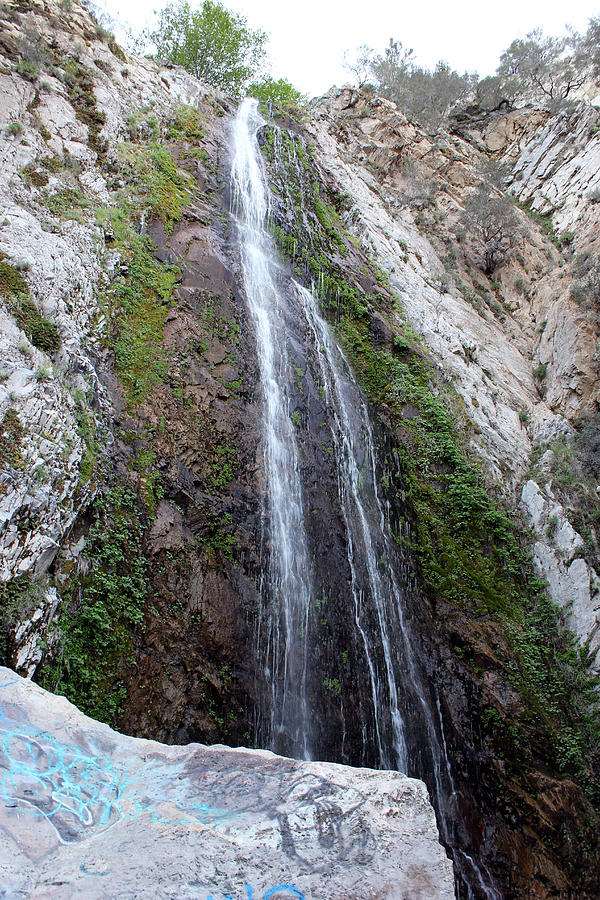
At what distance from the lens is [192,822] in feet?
9.87

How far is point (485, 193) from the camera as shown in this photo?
18.0 metres

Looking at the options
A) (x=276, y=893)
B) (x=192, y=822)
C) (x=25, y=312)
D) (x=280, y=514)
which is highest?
(x=276, y=893)

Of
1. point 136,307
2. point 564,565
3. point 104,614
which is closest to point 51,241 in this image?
point 136,307

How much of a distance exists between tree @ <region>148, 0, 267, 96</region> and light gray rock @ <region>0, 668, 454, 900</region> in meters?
31.5

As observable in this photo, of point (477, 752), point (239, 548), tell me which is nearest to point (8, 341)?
point (239, 548)

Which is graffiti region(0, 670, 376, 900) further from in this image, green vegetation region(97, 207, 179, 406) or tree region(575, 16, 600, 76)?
tree region(575, 16, 600, 76)

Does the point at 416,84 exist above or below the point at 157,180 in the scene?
above

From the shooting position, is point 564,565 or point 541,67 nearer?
point 564,565

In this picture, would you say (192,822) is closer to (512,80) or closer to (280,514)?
(280,514)

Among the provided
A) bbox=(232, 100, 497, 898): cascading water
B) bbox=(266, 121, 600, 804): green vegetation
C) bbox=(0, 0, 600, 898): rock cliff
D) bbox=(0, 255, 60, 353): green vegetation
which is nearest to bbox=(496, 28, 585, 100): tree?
bbox=(0, 0, 600, 898): rock cliff

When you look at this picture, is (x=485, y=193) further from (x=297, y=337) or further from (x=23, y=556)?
(x=23, y=556)

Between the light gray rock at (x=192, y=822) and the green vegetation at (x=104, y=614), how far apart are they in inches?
77.4

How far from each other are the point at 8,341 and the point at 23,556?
2809 mm

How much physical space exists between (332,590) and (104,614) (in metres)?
3.83
